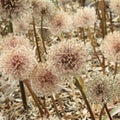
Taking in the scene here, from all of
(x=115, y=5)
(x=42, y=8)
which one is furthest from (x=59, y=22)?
(x=115, y=5)

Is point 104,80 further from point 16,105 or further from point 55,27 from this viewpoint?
point 16,105

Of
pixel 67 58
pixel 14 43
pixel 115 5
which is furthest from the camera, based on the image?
pixel 115 5

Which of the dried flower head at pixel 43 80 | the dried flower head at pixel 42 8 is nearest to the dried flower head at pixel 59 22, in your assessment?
the dried flower head at pixel 42 8

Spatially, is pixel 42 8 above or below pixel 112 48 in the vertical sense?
above

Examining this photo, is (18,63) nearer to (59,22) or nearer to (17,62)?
(17,62)

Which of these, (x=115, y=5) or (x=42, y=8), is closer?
(x=42, y=8)

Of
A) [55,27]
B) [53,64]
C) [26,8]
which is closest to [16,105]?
[55,27]

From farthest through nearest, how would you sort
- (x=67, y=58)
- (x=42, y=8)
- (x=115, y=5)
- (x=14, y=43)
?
(x=115, y=5)
(x=42, y=8)
(x=14, y=43)
(x=67, y=58)
